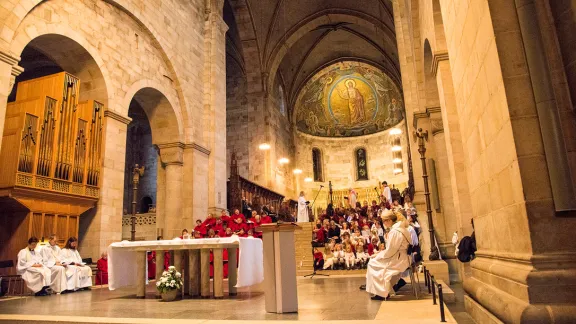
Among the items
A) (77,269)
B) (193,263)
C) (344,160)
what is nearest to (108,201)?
(77,269)

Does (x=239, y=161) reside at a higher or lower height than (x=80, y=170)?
higher

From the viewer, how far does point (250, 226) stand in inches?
471

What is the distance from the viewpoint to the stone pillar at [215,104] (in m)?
14.7

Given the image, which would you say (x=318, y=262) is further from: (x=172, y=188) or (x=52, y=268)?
(x=52, y=268)

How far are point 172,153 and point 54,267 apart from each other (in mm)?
5999

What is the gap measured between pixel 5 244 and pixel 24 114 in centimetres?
279

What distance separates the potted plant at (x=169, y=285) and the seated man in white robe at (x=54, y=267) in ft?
11.3

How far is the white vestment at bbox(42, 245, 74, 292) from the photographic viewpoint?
7961mm

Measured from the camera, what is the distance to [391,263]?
5531 millimetres

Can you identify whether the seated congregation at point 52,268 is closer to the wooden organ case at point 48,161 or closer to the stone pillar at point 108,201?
the wooden organ case at point 48,161

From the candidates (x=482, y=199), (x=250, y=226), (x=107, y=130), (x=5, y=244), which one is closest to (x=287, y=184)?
(x=250, y=226)

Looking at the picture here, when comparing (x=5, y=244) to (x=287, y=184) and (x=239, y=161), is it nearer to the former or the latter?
(x=239, y=161)

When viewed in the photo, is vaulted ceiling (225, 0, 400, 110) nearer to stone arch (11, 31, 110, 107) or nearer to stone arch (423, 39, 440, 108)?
stone arch (11, 31, 110, 107)

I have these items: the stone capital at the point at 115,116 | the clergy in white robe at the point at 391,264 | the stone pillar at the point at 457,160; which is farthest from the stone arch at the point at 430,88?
the stone capital at the point at 115,116
